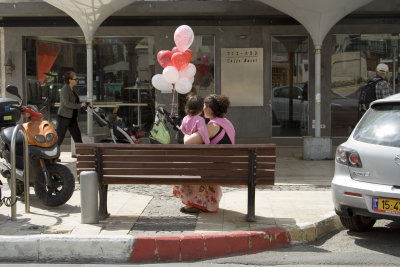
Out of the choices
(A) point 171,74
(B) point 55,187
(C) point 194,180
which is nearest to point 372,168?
(C) point 194,180

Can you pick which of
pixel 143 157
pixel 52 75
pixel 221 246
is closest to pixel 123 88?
pixel 52 75

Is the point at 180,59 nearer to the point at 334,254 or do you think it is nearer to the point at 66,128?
the point at 66,128

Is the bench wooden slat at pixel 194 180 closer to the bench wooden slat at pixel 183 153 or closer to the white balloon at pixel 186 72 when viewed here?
the bench wooden slat at pixel 183 153

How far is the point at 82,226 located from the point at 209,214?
1537mm

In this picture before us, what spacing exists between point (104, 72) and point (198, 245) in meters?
8.89

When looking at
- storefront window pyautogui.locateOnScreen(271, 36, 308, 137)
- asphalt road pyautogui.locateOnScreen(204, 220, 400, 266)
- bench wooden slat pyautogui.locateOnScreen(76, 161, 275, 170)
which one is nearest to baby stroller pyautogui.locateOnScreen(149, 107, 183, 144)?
bench wooden slat pyautogui.locateOnScreen(76, 161, 275, 170)

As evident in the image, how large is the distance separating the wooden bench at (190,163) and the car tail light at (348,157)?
0.71 meters

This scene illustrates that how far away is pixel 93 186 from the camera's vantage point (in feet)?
19.7

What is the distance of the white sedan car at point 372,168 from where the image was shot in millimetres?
5289

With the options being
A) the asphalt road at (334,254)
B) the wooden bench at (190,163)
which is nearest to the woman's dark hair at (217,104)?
the wooden bench at (190,163)

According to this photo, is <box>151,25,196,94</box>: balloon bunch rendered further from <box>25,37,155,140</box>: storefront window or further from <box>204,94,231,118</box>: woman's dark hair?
<box>25,37,155,140</box>: storefront window

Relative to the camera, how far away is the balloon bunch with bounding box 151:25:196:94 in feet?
28.1

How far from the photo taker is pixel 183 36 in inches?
336

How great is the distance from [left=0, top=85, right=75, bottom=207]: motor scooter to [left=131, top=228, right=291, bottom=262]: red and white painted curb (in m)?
1.77
